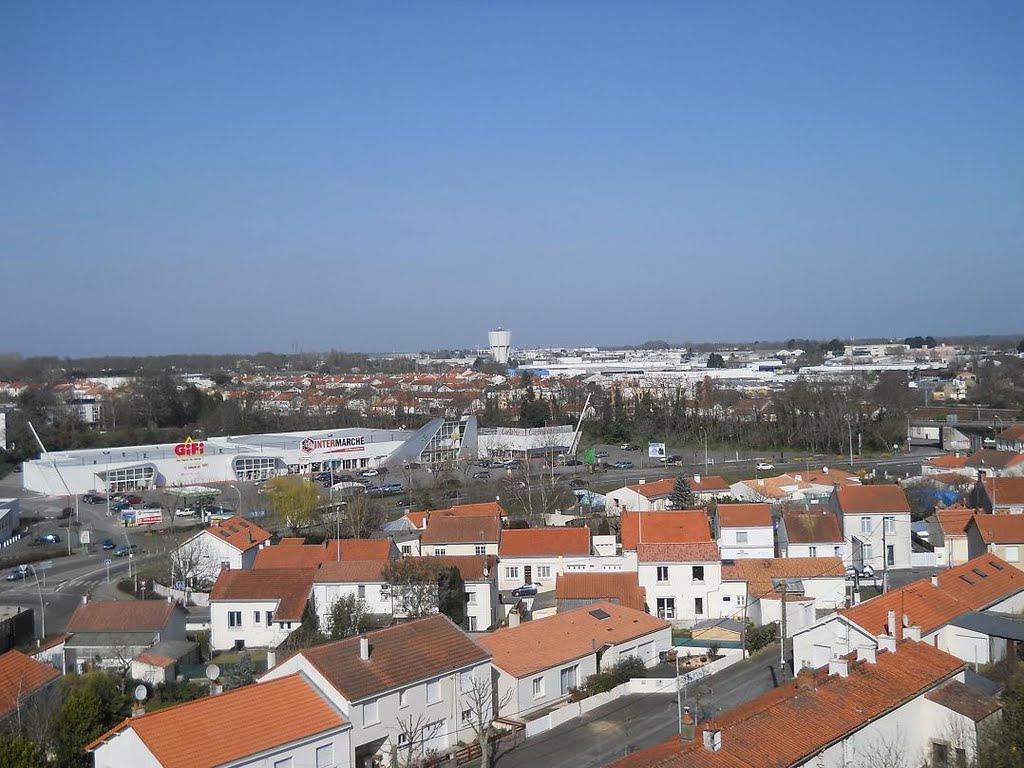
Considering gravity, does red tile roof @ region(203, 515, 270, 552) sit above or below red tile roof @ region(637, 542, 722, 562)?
below

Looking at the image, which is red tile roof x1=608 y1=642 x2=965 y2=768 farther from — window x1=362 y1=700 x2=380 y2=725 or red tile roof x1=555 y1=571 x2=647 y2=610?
red tile roof x1=555 y1=571 x2=647 y2=610

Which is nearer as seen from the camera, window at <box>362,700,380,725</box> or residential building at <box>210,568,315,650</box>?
window at <box>362,700,380,725</box>

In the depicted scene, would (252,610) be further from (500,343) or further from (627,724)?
(500,343)

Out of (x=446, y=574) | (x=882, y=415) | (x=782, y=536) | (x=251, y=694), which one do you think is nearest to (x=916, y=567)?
(x=782, y=536)

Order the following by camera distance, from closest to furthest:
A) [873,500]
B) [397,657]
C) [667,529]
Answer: [397,657] → [667,529] → [873,500]

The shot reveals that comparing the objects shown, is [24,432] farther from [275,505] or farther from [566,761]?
[566,761]

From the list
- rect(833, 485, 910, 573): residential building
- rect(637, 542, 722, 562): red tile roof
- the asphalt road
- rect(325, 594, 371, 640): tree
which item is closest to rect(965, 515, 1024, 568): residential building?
rect(833, 485, 910, 573): residential building

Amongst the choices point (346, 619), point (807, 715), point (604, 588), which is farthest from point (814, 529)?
point (807, 715)
